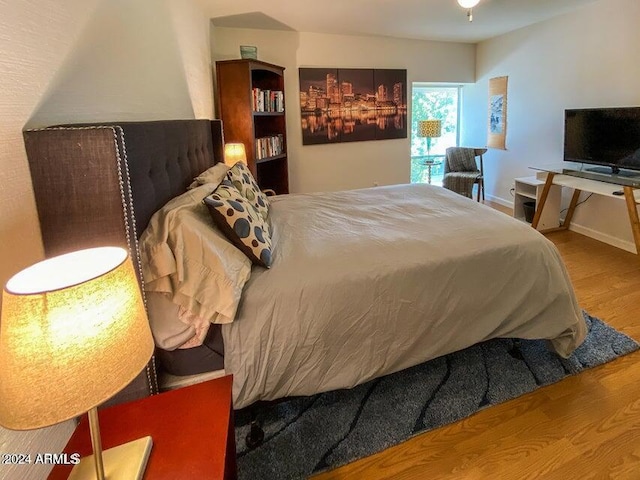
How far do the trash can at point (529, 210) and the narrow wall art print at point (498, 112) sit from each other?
1.01 metres

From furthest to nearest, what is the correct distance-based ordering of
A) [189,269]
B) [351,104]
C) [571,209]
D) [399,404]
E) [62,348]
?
1. [351,104]
2. [571,209]
3. [399,404]
4. [189,269]
5. [62,348]

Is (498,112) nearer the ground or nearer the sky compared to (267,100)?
nearer the ground

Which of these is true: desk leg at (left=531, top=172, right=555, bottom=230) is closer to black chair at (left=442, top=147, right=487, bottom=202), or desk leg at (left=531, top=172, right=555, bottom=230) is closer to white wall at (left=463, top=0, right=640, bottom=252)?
white wall at (left=463, top=0, right=640, bottom=252)

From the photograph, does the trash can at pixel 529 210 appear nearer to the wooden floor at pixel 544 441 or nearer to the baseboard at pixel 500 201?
the baseboard at pixel 500 201

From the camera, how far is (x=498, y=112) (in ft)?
16.2

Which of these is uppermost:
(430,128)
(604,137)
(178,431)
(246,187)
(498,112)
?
(498,112)

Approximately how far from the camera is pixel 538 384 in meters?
1.84

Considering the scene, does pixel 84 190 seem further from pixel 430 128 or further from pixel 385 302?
pixel 430 128

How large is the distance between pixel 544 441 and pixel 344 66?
13.9 ft

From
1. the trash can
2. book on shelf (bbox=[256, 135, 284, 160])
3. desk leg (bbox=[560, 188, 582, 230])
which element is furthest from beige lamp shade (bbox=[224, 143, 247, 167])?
desk leg (bbox=[560, 188, 582, 230])

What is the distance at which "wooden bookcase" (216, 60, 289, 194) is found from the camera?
11.1 feet

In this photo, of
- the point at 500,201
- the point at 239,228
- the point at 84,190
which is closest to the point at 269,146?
the point at 239,228

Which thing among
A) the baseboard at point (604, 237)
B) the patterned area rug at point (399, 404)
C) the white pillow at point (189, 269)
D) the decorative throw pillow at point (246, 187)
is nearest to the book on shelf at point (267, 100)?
the decorative throw pillow at point (246, 187)

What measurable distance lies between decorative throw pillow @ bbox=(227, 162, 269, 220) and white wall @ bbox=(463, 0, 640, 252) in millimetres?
3335
